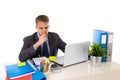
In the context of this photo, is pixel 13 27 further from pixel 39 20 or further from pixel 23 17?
pixel 39 20

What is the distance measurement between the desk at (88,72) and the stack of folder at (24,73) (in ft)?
0.31

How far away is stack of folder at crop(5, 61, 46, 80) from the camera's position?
1.37 meters

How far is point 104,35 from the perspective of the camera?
1829mm

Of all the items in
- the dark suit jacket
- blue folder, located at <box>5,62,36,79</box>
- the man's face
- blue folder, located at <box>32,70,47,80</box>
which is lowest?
blue folder, located at <box>32,70,47,80</box>

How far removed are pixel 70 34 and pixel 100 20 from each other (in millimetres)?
640

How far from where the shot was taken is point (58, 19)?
9.80ft

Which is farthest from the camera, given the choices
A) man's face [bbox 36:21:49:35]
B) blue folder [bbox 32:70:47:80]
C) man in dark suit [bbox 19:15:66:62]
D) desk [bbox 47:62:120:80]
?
man's face [bbox 36:21:49:35]

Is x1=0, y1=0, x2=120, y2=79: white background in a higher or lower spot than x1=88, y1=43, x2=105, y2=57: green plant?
higher

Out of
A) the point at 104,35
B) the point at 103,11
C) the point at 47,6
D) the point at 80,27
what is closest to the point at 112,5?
the point at 103,11

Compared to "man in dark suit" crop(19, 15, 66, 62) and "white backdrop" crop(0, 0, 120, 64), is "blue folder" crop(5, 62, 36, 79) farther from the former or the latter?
"white backdrop" crop(0, 0, 120, 64)

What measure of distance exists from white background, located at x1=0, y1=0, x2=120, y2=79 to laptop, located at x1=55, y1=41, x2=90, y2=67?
117 cm

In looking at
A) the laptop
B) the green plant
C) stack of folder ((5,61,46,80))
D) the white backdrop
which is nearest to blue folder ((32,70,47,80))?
stack of folder ((5,61,46,80))

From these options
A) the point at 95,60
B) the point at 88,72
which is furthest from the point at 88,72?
the point at 95,60

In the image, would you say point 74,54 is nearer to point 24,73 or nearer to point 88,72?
point 88,72
